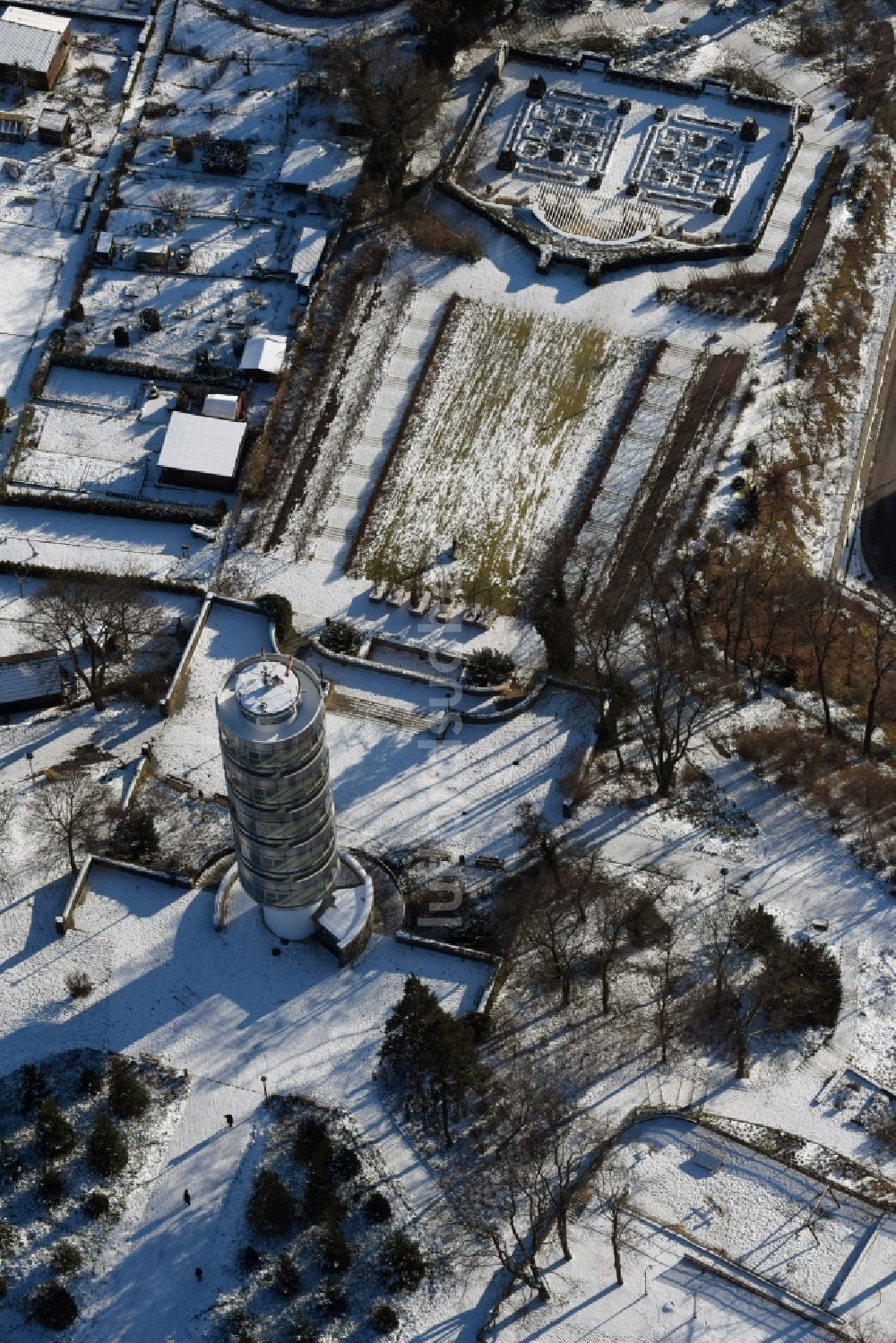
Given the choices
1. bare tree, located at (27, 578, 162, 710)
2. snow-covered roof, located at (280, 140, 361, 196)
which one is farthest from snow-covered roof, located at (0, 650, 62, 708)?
snow-covered roof, located at (280, 140, 361, 196)

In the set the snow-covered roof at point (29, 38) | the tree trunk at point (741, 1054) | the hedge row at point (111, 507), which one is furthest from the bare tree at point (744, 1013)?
the snow-covered roof at point (29, 38)

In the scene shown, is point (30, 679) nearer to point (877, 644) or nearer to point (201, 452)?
point (201, 452)

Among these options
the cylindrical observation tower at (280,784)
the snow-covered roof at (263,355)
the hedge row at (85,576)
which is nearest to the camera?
the cylindrical observation tower at (280,784)

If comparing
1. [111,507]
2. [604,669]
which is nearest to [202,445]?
[111,507]

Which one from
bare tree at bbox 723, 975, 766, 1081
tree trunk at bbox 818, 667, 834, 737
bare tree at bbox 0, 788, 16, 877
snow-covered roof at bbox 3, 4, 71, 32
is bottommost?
bare tree at bbox 0, 788, 16, 877

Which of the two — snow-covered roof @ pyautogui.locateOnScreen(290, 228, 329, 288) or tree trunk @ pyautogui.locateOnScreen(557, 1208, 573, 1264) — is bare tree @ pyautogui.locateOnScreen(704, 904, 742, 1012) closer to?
tree trunk @ pyautogui.locateOnScreen(557, 1208, 573, 1264)

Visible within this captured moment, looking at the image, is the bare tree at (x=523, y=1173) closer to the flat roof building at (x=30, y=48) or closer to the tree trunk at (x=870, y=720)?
the tree trunk at (x=870, y=720)
